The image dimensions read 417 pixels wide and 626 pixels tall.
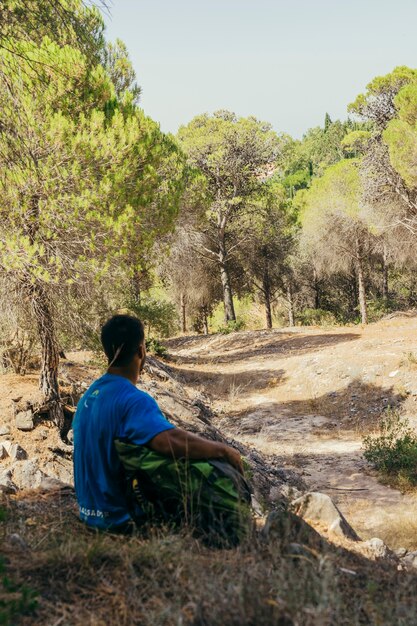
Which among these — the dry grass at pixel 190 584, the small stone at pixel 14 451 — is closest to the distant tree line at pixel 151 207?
the small stone at pixel 14 451

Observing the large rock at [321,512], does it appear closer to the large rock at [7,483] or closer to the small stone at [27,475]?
the large rock at [7,483]

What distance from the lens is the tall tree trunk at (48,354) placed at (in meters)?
7.05

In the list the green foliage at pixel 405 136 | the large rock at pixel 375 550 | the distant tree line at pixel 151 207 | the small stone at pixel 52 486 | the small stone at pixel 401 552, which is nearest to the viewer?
the large rock at pixel 375 550

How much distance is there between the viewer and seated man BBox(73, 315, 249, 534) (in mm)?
2877

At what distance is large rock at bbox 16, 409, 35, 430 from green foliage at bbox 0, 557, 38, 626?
462 cm

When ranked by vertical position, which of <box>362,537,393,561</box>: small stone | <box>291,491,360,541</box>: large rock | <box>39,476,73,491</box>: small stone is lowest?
<box>362,537,393,561</box>: small stone

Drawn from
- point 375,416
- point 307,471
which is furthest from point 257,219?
point 307,471

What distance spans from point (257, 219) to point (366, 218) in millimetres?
5327

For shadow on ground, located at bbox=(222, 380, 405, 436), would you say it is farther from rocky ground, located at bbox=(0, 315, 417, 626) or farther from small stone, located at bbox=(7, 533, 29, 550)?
small stone, located at bbox=(7, 533, 29, 550)

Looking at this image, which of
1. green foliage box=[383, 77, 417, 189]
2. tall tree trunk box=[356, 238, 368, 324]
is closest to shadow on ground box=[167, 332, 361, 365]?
tall tree trunk box=[356, 238, 368, 324]

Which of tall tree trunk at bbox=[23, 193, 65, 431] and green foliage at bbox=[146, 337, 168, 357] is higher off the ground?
tall tree trunk at bbox=[23, 193, 65, 431]

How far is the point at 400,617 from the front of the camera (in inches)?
86.6

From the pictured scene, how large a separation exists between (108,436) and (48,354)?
458 cm

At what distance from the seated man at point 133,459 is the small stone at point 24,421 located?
3.95 m
